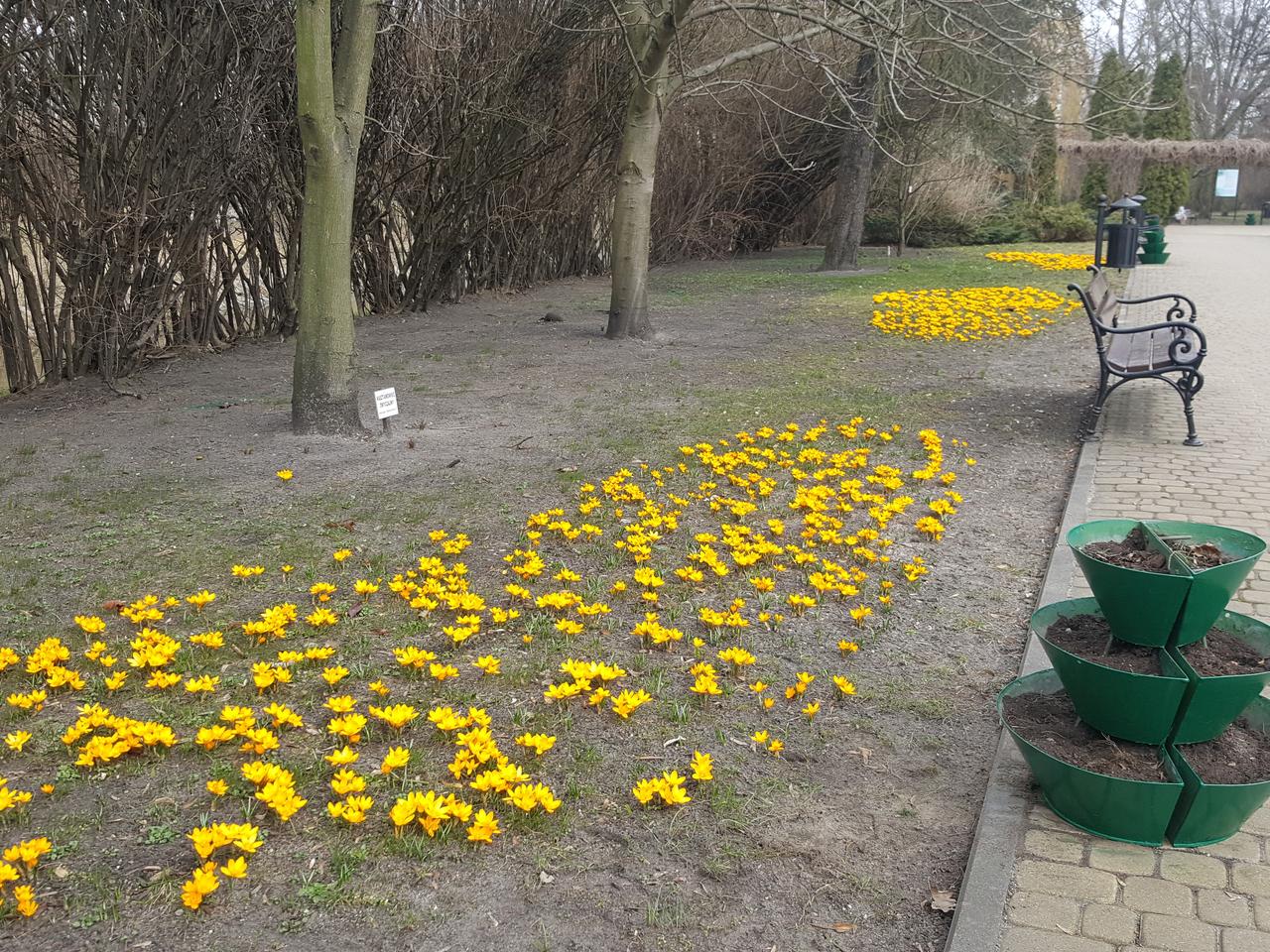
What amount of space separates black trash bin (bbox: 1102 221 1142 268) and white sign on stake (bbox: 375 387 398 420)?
47.9 ft

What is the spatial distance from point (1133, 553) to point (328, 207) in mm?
5375

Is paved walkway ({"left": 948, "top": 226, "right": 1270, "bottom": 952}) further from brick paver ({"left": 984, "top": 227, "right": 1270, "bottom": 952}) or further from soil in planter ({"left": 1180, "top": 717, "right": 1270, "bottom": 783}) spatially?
soil in planter ({"left": 1180, "top": 717, "right": 1270, "bottom": 783})

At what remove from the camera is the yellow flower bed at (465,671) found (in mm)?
2863

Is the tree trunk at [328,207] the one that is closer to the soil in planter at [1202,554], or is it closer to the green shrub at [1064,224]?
the soil in planter at [1202,554]

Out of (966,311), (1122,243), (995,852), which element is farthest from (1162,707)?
(1122,243)

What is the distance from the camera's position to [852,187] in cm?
1770

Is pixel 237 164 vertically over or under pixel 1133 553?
over

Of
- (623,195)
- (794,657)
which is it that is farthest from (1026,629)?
(623,195)

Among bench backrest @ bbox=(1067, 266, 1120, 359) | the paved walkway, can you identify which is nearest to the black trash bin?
bench backrest @ bbox=(1067, 266, 1120, 359)

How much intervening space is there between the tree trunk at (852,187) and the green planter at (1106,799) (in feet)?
49.2

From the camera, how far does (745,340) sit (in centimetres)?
1151

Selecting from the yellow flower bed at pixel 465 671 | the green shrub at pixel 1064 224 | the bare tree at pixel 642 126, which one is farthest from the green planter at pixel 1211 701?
the green shrub at pixel 1064 224

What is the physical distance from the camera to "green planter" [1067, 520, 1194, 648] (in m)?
2.74

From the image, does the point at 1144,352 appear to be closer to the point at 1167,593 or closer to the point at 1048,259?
the point at 1167,593
